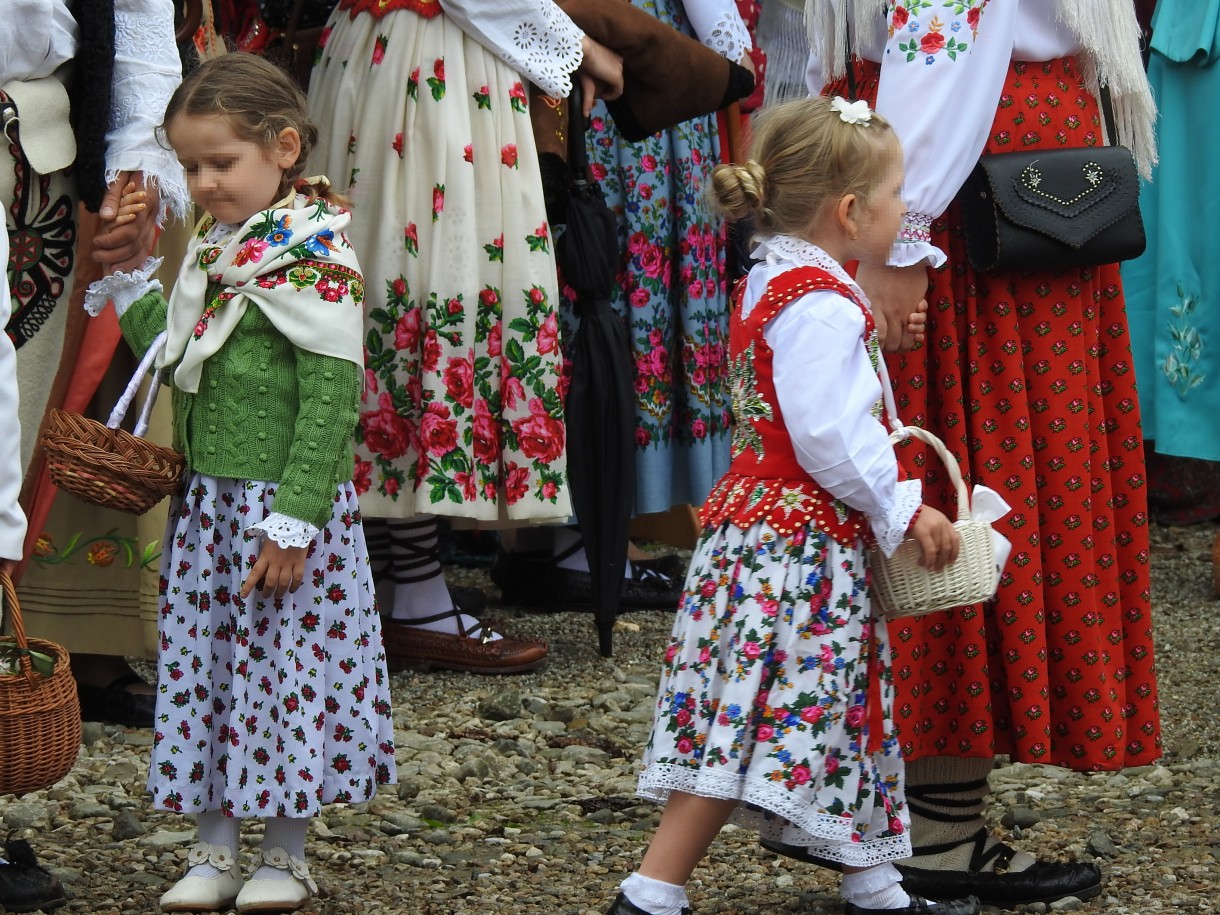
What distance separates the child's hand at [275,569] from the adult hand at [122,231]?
0.87 meters

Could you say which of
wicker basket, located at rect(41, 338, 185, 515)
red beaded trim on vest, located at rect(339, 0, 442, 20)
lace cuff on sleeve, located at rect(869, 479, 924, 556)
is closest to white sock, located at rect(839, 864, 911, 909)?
lace cuff on sleeve, located at rect(869, 479, 924, 556)

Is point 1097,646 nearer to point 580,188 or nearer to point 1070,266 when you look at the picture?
point 1070,266

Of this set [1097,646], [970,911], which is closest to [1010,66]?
[1097,646]

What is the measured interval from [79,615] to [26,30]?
129 cm

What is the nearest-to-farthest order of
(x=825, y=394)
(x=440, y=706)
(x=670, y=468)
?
(x=825, y=394) < (x=440, y=706) < (x=670, y=468)

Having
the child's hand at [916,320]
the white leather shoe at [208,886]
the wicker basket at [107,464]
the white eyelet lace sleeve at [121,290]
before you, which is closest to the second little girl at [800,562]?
the child's hand at [916,320]

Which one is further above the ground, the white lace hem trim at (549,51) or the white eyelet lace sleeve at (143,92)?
the white lace hem trim at (549,51)

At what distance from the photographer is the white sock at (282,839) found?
2740mm

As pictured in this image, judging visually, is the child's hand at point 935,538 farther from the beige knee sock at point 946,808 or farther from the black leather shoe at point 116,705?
the black leather shoe at point 116,705

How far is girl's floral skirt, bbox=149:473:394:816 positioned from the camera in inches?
105

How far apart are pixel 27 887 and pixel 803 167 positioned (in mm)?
1596

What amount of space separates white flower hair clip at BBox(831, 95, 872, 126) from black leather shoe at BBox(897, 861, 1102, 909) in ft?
3.92

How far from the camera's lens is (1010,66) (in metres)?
2.81

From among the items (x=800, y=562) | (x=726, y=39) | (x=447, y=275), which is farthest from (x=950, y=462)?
(x=726, y=39)
